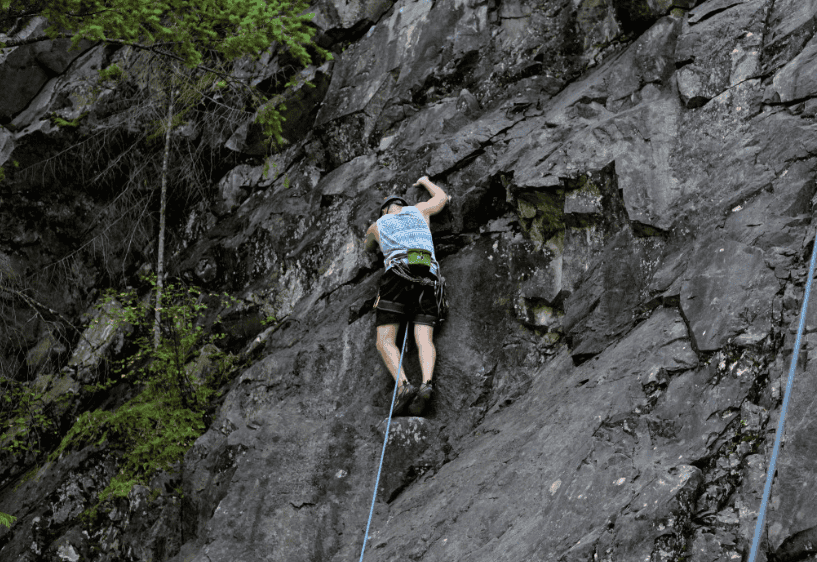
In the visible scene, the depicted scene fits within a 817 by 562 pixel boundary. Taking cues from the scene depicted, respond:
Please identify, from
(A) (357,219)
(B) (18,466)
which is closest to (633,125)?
(A) (357,219)

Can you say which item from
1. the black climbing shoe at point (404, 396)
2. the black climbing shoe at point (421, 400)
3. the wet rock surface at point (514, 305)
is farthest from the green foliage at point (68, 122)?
the black climbing shoe at point (421, 400)

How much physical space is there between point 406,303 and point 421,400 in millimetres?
918

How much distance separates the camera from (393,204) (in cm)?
654

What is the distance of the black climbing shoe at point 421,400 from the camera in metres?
5.36

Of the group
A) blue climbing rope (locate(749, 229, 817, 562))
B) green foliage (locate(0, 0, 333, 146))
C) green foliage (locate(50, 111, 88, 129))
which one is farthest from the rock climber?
green foliage (locate(50, 111, 88, 129))

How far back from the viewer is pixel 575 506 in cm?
367

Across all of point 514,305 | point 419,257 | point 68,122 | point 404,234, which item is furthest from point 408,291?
point 68,122

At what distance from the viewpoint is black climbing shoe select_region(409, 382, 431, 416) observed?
536cm

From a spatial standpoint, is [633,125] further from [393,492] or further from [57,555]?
[57,555]

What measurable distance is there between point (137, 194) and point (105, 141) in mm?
839

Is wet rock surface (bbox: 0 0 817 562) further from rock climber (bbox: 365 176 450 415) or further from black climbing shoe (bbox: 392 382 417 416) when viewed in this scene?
rock climber (bbox: 365 176 450 415)

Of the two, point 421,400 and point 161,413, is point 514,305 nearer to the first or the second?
point 421,400

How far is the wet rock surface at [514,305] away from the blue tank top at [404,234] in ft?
1.62

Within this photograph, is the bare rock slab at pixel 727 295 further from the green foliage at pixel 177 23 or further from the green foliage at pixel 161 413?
the green foliage at pixel 161 413
